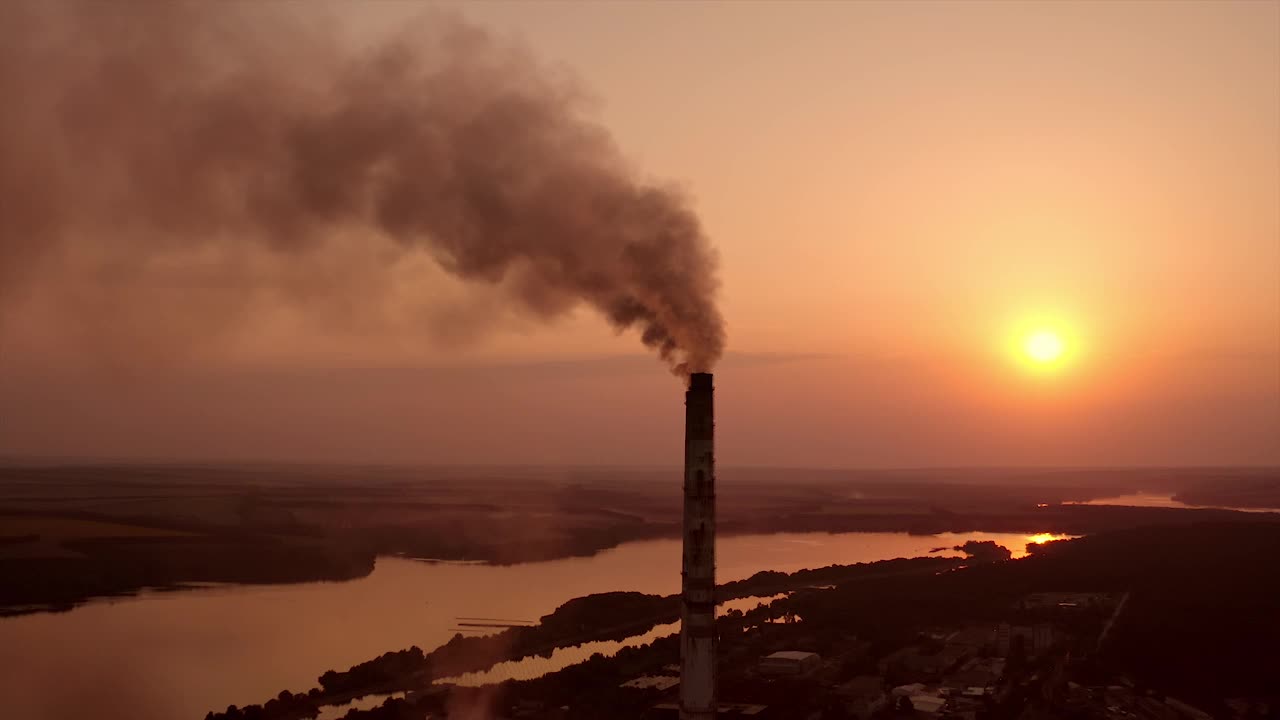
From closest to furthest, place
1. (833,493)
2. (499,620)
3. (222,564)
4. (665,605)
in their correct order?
(499,620) < (665,605) < (222,564) < (833,493)


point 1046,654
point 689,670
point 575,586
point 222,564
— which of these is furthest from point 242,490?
point 689,670

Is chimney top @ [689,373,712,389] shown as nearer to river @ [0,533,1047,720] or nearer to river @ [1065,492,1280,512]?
river @ [0,533,1047,720]

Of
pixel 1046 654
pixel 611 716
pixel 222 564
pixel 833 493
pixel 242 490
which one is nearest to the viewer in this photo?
pixel 611 716

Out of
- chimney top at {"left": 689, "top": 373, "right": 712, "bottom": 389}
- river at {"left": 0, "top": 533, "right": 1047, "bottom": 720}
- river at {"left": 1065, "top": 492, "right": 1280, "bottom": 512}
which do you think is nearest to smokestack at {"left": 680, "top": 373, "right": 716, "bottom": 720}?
chimney top at {"left": 689, "top": 373, "right": 712, "bottom": 389}

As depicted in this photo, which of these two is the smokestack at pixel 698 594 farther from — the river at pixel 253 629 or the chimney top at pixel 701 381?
the river at pixel 253 629

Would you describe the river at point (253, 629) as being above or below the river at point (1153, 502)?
below

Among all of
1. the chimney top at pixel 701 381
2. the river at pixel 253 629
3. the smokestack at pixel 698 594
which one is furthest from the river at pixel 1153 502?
the smokestack at pixel 698 594

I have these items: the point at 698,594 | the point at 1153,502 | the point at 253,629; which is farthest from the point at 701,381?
the point at 1153,502

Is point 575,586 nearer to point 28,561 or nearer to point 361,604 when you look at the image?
point 361,604
